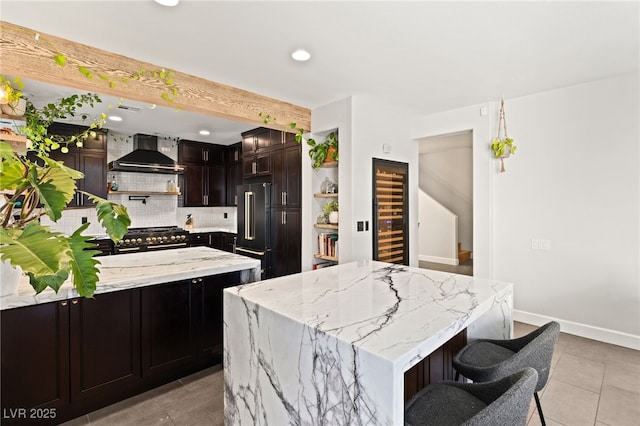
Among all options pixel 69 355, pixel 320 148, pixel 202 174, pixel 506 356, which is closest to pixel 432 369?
pixel 506 356

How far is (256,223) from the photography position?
490cm

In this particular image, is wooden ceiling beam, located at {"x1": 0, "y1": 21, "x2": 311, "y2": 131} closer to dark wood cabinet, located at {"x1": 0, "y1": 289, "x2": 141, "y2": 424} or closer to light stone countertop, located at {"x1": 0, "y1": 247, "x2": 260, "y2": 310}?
light stone countertop, located at {"x1": 0, "y1": 247, "x2": 260, "y2": 310}

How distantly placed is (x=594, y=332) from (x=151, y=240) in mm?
5836

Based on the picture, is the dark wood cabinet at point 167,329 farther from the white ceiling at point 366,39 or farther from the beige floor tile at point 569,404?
the beige floor tile at point 569,404

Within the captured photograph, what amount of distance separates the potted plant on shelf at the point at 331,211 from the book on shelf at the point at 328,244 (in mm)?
213

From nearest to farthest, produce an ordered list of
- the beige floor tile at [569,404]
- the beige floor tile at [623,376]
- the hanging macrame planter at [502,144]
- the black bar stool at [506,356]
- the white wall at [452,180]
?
the black bar stool at [506,356] → the beige floor tile at [569,404] → the beige floor tile at [623,376] → the hanging macrame planter at [502,144] → the white wall at [452,180]

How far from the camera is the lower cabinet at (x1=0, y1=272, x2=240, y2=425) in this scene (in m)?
1.87

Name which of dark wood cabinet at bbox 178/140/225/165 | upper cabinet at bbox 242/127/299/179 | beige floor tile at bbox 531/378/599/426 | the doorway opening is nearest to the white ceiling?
upper cabinet at bbox 242/127/299/179

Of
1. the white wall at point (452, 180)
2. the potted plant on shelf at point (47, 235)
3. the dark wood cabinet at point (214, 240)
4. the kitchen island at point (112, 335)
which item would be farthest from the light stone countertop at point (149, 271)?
the white wall at point (452, 180)

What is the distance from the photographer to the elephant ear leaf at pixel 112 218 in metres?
1.01

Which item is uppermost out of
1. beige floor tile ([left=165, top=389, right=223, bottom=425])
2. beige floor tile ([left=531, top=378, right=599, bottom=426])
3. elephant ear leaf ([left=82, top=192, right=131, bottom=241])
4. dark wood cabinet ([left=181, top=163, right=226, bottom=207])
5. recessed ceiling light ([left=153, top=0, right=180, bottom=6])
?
→ recessed ceiling light ([left=153, top=0, right=180, bottom=6])

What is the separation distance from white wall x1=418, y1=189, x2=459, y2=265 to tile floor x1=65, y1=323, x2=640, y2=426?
4298 millimetres

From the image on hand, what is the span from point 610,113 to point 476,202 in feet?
5.09

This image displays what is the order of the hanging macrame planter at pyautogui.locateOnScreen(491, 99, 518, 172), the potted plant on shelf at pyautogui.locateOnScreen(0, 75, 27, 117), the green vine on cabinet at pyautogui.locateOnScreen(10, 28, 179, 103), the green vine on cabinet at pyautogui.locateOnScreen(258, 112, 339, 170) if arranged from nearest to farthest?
1. the potted plant on shelf at pyautogui.locateOnScreen(0, 75, 27, 117)
2. the green vine on cabinet at pyautogui.locateOnScreen(10, 28, 179, 103)
3. the hanging macrame planter at pyautogui.locateOnScreen(491, 99, 518, 172)
4. the green vine on cabinet at pyautogui.locateOnScreen(258, 112, 339, 170)
